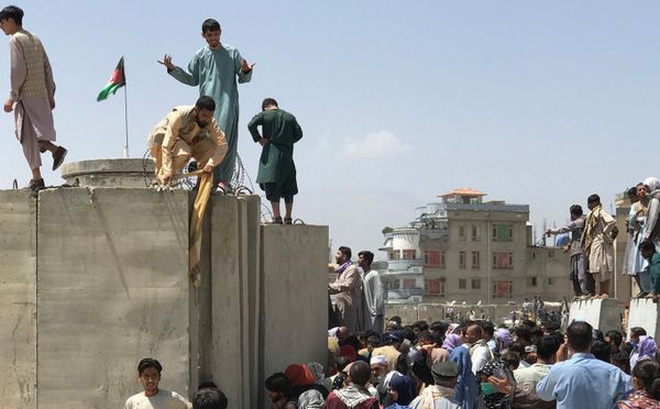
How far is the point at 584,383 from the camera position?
7328 mm

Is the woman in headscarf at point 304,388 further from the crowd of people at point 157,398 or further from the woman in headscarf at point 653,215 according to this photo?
the woman in headscarf at point 653,215

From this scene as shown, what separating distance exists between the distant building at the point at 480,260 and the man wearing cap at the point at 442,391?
83915mm

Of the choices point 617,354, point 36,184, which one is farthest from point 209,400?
point 617,354

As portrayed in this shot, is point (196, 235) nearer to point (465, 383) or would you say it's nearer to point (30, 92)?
point (30, 92)

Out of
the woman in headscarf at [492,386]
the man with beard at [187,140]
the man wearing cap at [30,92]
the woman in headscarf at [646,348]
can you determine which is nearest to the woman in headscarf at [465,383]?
the woman in headscarf at [492,386]

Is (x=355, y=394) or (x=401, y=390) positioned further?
(x=401, y=390)

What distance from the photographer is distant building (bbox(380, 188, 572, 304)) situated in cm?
9244

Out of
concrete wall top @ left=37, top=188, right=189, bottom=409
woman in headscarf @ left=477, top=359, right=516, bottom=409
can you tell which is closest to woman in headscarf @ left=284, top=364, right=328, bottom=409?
concrete wall top @ left=37, top=188, right=189, bottom=409

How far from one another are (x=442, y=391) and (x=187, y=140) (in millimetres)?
3962

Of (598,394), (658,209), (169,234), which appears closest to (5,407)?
(169,234)

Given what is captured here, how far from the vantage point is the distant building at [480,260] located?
9244 cm

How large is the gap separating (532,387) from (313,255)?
4558 mm

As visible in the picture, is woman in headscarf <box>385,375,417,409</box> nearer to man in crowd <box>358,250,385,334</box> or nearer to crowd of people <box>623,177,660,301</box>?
man in crowd <box>358,250,385,334</box>

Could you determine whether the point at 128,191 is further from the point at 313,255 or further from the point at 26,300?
the point at 313,255
